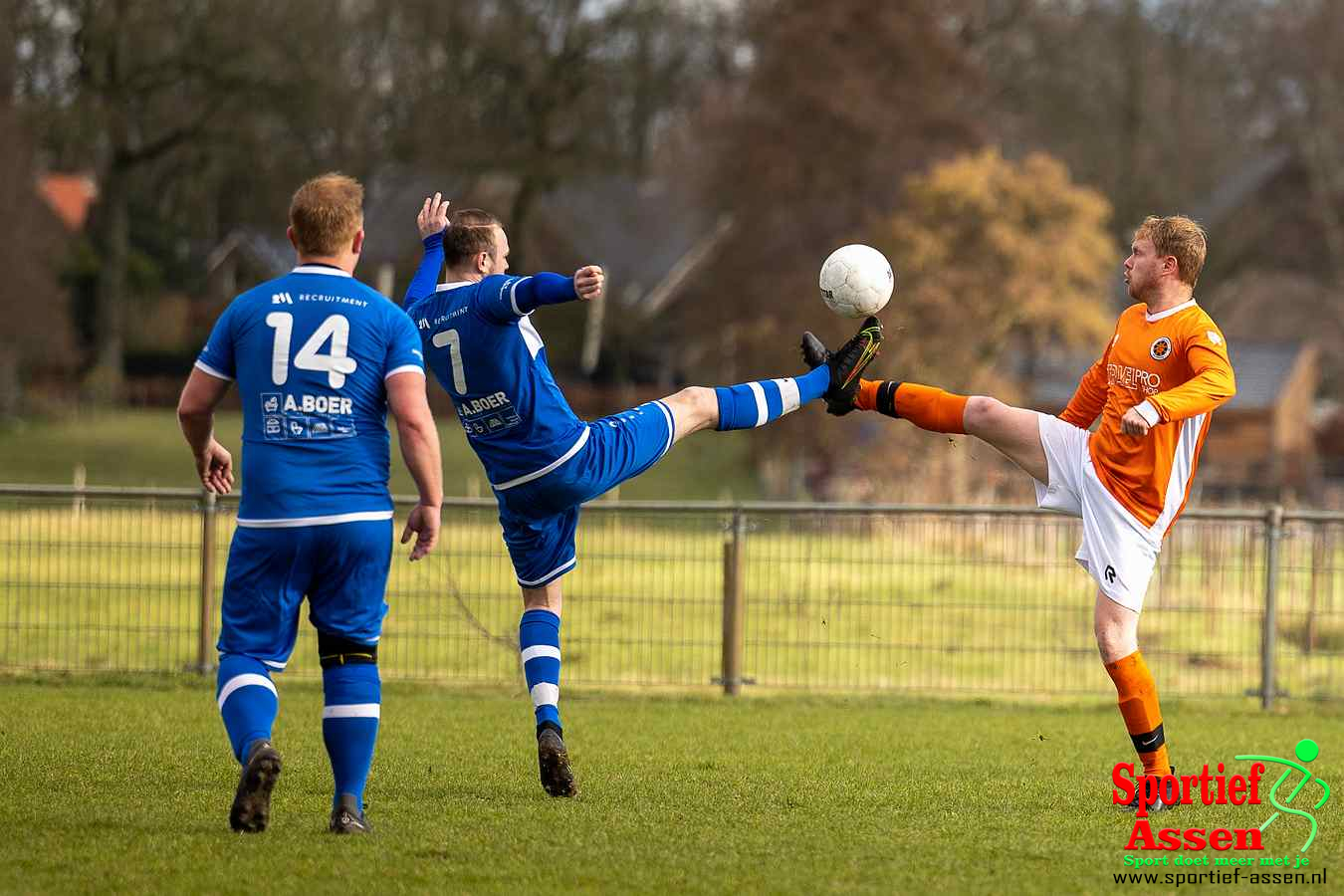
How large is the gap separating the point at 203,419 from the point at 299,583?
0.74 metres

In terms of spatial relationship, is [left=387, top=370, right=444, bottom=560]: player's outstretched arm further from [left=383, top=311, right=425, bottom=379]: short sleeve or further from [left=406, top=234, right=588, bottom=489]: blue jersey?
[left=406, top=234, right=588, bottom=489]: blue jersey

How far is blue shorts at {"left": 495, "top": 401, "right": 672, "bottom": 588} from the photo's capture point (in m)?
7.21

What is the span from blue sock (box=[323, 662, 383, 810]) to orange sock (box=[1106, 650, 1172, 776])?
3.16m

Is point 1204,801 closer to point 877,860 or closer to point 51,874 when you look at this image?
point 877,860

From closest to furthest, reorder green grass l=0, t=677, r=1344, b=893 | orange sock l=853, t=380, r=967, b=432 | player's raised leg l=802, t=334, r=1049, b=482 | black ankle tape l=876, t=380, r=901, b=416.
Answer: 1. green grass l=0, t=677, r=1344, b=893
2. player's raised leg l=802, t=334, r=1049, b=482
3. orange sock l=853, t=380, r=967, b=432
4. black ankle tape l=876, t=380, r=901, b=416

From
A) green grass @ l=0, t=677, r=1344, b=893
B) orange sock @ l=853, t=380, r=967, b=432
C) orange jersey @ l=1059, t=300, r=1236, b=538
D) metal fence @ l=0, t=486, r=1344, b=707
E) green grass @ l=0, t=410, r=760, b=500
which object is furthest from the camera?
green grass @ l=0, t=410, r=760, b=500

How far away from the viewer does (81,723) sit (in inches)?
359

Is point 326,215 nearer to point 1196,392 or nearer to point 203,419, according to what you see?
point 203,419

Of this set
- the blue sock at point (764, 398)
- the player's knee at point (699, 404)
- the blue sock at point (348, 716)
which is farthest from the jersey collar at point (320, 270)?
the blue sock at point (764, 398)

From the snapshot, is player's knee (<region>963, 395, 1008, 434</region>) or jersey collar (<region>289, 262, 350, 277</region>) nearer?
jersey collar (<region>289, 262, 350, 277</region>)

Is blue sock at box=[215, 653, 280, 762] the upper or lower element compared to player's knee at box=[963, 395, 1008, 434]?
lower

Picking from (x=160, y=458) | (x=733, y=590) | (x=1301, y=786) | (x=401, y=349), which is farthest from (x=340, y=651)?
(x=160, y=458)

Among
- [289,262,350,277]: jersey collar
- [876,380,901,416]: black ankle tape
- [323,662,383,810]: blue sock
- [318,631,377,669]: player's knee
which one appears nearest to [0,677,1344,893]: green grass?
[323,662,383,810]: blue sock

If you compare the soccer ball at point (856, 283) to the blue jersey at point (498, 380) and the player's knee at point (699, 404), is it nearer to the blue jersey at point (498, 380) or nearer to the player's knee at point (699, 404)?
the player's knee at point (699, 404)
